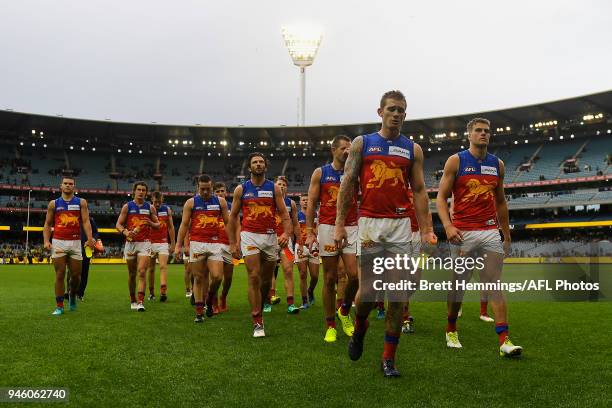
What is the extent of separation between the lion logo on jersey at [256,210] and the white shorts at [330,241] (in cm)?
84

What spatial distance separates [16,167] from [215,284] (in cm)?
5490

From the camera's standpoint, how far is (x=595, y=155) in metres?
49.3

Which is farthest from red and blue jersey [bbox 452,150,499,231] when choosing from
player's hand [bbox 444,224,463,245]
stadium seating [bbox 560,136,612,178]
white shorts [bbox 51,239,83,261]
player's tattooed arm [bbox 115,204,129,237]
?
stadium seating [bbox 560,136,612,178]

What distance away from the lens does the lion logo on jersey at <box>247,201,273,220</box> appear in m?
7.50

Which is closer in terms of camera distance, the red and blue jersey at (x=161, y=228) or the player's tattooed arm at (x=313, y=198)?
the player's tattooed arm at (x=313, y=198)

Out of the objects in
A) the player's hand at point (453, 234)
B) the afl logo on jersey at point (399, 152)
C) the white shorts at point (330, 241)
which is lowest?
the white shorts at point (330, 241)

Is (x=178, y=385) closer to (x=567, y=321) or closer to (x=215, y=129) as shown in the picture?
(x=567, y=321)

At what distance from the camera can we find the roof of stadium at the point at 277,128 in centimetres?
4809

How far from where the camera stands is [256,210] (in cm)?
755

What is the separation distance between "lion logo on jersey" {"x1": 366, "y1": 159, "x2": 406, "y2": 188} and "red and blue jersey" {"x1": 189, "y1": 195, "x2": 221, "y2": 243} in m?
4.89

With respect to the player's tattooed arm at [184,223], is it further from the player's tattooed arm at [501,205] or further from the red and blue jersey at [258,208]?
the player's tattooed arm at [501,205]

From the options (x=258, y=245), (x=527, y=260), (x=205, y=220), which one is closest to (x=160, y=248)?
(x=205, y=220)

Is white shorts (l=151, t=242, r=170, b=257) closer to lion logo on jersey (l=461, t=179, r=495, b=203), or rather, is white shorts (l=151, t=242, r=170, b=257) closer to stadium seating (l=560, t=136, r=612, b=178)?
lion logo on jersey (l=461, t=179, r=495, b=203)

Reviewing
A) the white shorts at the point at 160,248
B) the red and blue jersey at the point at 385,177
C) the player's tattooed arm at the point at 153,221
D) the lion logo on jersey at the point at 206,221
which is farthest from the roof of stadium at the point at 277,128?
the red and blue jersey at the point at 385,177
